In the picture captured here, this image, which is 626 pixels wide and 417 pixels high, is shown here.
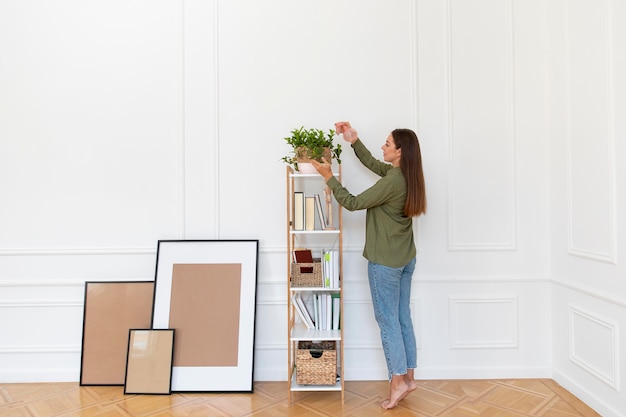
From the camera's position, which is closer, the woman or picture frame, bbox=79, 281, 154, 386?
the woman

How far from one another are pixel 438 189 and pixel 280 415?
76.8 inches

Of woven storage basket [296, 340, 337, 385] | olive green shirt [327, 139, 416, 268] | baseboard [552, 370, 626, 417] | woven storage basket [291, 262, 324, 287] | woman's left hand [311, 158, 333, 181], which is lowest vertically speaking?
baseboard [552, 370, 626, 417]

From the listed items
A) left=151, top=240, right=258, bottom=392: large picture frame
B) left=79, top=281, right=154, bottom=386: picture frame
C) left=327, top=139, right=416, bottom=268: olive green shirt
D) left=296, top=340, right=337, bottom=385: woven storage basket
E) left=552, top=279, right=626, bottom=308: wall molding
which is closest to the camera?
left=552, top=279, right=626, bottom=308: wall molding

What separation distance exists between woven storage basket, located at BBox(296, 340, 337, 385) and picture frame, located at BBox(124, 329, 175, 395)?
0.96 metres

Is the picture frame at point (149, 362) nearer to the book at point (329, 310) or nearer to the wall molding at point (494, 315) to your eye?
the book at point (329, 310)

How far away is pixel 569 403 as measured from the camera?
276 centimetres

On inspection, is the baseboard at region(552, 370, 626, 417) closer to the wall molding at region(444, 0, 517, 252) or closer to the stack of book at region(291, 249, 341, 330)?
the wall molding at region(444, 0, 517, 252)

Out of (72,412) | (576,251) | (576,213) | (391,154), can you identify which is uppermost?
(391,154)

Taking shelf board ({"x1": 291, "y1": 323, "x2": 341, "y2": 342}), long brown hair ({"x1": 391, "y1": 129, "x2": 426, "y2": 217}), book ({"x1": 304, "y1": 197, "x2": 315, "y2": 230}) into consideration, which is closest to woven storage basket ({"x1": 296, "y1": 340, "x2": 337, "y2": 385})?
shelf board ({"x1": 291, "y1": 323, "x2": 341, "y2": 342})

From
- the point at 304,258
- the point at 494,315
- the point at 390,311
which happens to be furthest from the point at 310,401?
the point at 494,315

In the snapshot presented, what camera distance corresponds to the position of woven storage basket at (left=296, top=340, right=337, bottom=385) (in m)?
2.80

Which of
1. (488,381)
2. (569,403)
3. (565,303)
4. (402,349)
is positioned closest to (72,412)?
(402,349)

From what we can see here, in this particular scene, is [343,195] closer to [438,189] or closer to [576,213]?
[438,189]

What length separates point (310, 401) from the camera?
2.84m
